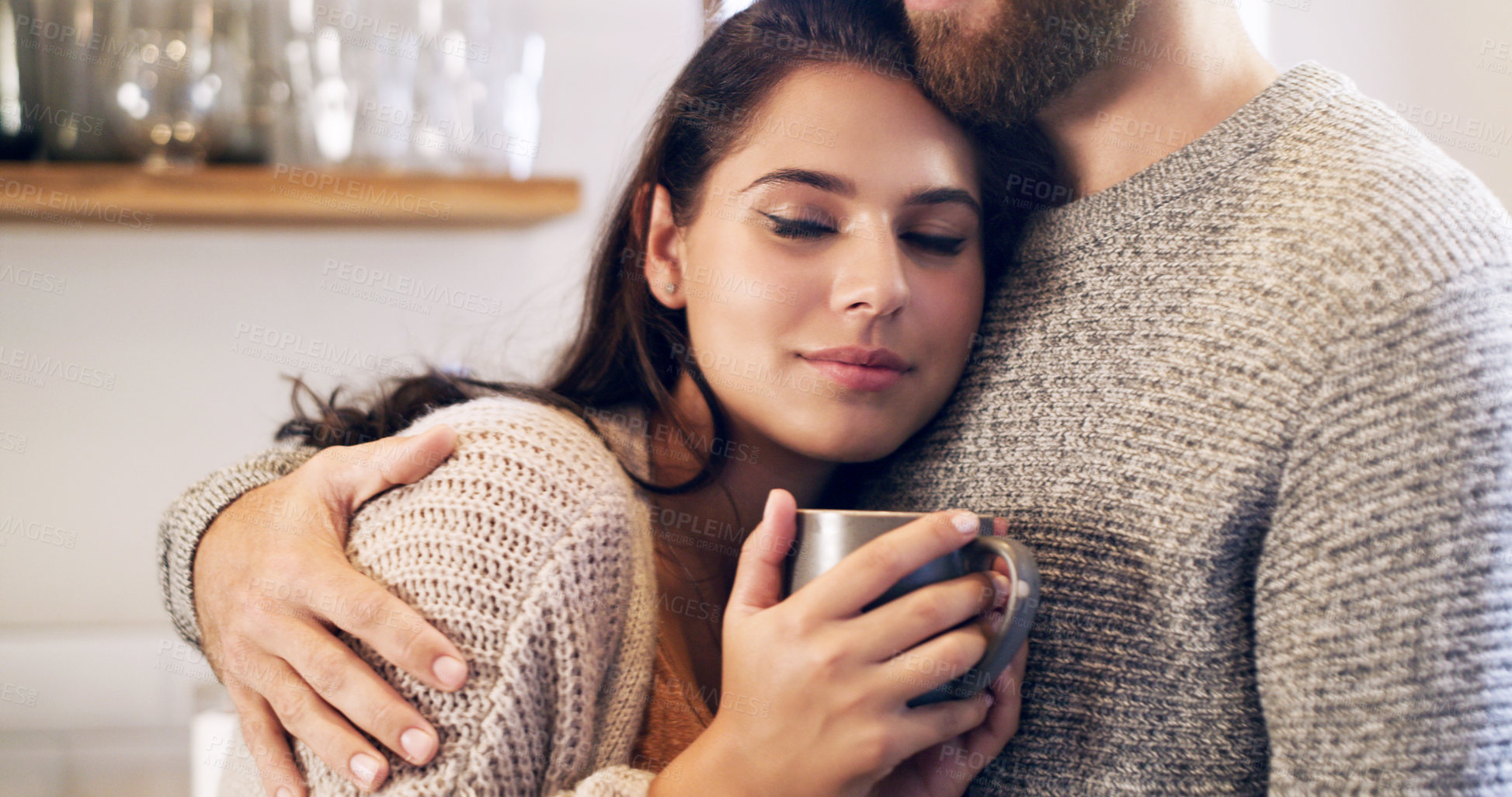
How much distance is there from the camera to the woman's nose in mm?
768

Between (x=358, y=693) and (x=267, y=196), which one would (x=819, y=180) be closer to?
(x=358, y=693)

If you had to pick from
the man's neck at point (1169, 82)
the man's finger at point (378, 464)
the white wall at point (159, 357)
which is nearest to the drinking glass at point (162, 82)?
the white wall at point (159, 357)

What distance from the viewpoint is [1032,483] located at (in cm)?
78

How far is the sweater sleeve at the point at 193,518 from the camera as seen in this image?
885mm

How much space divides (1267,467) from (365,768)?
0.62 meters

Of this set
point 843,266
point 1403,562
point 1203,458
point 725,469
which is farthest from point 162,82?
point 1403,562

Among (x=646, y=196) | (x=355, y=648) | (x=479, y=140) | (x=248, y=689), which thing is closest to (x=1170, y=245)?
(x=646, y=196)

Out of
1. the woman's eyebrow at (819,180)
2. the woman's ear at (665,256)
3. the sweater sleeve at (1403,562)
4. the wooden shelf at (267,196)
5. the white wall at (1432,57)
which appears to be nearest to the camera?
the sweater sleeve at (1403,562)

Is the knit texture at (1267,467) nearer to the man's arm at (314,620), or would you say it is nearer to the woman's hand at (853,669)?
the woman's hand at (853,669)

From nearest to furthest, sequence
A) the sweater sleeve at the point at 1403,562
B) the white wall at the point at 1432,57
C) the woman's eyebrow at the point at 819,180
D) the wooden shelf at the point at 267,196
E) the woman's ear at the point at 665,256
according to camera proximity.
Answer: the sweater sleeve at the point at 1403,562, the woman's eyebrow at the point at 819,180, the woman's ear at the point at 665,256, the white wall at the point at 1432,57, the wooden shelf at the point at 267,196

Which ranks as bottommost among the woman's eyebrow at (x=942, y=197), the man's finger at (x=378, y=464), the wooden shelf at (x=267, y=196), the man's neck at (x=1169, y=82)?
the man's finger at (x=378, y=464)

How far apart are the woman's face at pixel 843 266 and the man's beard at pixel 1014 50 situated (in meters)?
0.03

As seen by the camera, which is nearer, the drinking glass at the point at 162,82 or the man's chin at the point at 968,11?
the man's chin at the point at 968,11

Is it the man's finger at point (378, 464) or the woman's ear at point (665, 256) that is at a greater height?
the woman's ear at point (665, 256)
